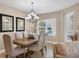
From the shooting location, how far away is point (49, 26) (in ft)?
25.6

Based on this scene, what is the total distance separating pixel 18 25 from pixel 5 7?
147 centimetres

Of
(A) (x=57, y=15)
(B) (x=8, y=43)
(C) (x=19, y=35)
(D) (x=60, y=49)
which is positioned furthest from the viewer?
(A) (x=57, y=15)

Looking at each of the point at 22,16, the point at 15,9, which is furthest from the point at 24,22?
the point at 15,9

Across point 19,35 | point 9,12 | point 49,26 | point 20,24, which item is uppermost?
point 9,12

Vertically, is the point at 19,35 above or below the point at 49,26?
below

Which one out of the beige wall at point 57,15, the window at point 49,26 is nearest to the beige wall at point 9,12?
the beige wall at point 57,15

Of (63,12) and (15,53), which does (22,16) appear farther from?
(15,53)

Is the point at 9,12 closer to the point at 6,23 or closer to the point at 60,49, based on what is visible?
the point at 6,23

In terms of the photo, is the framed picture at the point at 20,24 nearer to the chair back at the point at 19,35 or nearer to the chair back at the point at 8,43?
the chair back at the point at 19,35

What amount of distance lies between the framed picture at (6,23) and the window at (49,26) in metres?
2.82

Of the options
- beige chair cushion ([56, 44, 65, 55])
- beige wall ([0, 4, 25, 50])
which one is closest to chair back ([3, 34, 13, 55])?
beige chair cushion ([56, 44, 65, 55])

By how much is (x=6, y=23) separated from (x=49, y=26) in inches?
135

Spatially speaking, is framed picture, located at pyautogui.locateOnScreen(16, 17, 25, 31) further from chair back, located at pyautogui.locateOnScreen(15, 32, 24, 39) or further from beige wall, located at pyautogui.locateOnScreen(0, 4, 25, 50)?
chair back, located at pyautogui.locateOnScreen(15, 32, 24, 39)

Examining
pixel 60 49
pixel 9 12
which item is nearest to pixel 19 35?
pixel 9 12
